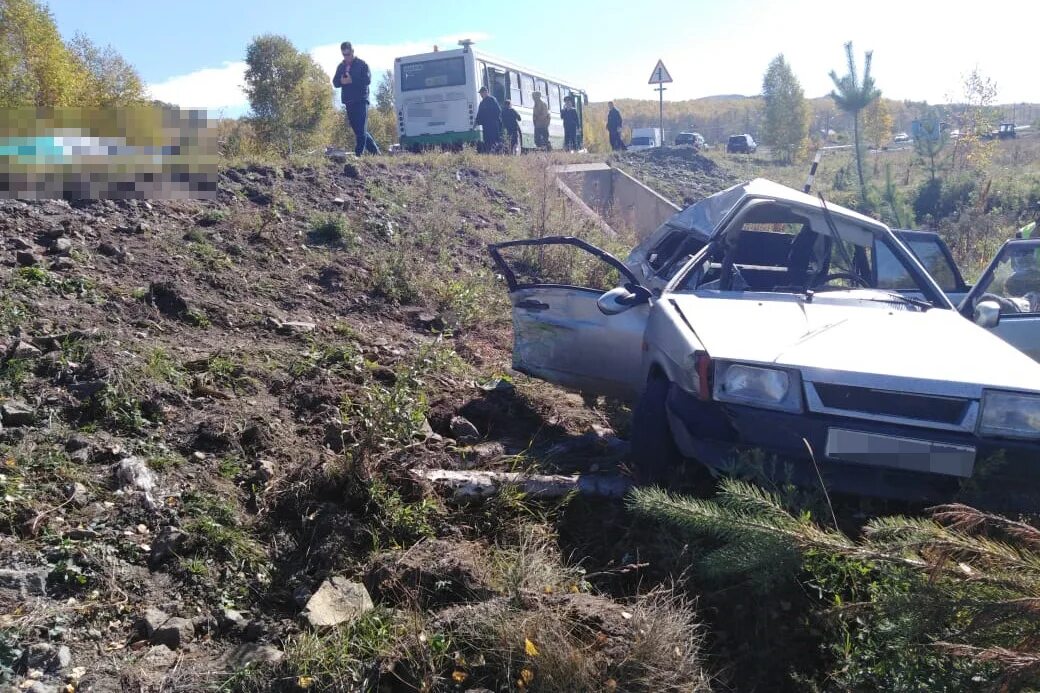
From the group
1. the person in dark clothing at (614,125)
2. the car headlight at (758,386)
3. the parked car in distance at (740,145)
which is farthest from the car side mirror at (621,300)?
the parked car in distance at (740,145)

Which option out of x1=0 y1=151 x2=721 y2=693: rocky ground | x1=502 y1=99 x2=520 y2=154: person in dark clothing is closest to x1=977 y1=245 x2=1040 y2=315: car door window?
x1=0 y1=151 x2=721 y2=693: rocky ground

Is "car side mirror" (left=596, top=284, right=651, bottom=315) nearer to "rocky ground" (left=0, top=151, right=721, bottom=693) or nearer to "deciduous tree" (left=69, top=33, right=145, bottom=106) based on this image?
"rocky ground" (left=0, top=151, right=721, bottom=693)

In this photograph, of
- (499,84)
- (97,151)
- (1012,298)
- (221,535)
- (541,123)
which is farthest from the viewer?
(541,123)

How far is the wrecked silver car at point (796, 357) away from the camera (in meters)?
3.32

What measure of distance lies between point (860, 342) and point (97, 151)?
647 centimetres

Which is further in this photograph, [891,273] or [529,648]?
[891,273]

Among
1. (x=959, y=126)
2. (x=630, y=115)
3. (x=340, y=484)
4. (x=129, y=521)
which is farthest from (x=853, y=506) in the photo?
(x=630, y=115)

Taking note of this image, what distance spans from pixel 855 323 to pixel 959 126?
722 inches

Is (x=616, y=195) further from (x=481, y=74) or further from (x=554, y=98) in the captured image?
(x=554, y=98)

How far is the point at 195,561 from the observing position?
331cm

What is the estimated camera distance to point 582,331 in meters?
5.11

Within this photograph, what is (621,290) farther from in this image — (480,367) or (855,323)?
(480,367)

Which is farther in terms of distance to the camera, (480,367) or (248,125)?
(248,125)

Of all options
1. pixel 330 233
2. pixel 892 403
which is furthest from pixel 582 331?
pixel 330 233
